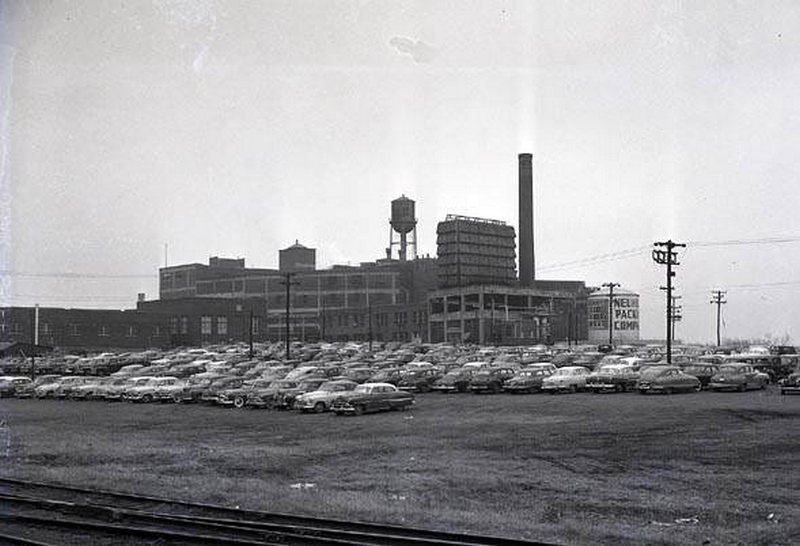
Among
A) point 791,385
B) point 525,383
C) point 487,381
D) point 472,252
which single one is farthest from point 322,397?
point 472,252

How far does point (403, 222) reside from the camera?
470ft

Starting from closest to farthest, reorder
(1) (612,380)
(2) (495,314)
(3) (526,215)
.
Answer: (1) (612,380) → (3) (526,215) → (2) (495,314)

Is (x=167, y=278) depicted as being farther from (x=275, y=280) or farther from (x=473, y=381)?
(x=473, y=381)

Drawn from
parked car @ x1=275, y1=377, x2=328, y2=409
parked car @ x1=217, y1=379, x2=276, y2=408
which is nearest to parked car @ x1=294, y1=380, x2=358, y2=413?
parked car @ x1=275, y1=377, x2=328, y2=409

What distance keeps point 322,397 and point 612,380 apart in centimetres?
1619

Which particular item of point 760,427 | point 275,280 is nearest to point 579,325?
point 275,280

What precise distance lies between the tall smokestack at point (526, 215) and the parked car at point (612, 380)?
2459 inches

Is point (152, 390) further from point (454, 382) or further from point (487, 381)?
point (487, 381)

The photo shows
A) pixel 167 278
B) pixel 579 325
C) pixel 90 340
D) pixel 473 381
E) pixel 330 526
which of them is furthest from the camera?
pixel 167 278

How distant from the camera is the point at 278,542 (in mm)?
Result: 13484

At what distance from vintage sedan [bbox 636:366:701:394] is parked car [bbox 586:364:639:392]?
1203 millimetres

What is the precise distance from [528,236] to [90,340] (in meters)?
54.2

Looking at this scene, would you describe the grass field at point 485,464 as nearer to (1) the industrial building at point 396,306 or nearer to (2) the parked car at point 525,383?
(2) the parked car at point 525,383

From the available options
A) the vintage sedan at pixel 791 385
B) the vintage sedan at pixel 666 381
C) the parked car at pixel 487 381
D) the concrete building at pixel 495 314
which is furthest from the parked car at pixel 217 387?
the concrete building at pixel 495 314
